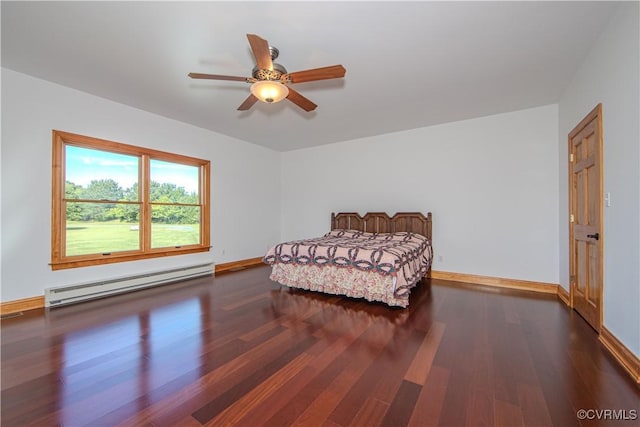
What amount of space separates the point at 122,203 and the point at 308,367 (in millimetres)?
3897

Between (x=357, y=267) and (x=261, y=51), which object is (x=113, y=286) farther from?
(x=261, y=51)

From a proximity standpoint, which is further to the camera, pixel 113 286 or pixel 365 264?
pixel 113 286

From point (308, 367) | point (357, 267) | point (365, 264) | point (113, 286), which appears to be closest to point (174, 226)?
point (113, 286)

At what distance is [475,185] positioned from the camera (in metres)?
4.61

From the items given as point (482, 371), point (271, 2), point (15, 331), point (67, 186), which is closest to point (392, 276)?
point (482, 371)

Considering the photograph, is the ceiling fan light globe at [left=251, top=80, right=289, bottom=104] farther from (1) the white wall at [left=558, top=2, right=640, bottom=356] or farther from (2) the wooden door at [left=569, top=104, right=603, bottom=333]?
(2) the wooden door at [left=569, top=104, right=603, bottom=333]

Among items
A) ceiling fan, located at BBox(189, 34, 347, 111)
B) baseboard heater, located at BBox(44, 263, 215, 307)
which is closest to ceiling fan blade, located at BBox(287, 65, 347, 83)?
ceiling fan, located at BBox(189, 34, 347, 111)

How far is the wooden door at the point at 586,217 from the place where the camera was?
2551 millimetres

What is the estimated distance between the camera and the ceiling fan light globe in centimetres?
245

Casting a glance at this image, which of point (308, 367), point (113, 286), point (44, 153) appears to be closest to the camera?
point (308, 367)

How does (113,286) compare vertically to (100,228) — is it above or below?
below

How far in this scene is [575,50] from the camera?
2.68 metres

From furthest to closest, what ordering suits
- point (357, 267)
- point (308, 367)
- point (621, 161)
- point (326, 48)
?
point (357, 267) < point (326, 48) < point (621, 161) < point (308, 367)

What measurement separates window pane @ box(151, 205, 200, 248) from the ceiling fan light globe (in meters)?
3.21
